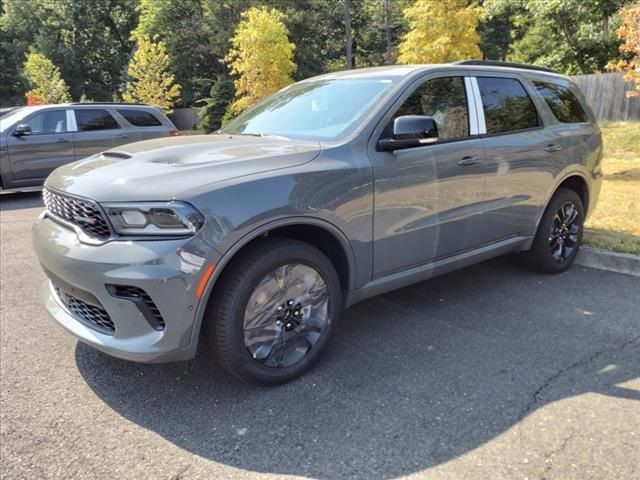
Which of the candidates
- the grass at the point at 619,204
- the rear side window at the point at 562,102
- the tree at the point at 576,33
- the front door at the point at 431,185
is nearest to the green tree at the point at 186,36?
the tree at the point at 576,33

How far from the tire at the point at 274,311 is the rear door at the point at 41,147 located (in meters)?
8.57

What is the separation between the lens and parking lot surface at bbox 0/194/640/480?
95.4 inches

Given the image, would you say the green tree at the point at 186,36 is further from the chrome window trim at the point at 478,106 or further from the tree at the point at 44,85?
the chrome window trim at the point at 478,106

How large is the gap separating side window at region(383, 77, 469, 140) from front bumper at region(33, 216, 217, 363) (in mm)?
1865

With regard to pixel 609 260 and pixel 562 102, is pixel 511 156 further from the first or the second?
pixel 609 260

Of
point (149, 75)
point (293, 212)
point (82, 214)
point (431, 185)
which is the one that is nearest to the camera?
point (82, 214)

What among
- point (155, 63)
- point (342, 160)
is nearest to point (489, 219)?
point (342, 160)

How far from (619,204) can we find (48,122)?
990 centimetres

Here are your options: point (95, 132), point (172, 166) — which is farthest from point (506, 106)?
point (95, 132)

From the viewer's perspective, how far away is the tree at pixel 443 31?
20625 mm

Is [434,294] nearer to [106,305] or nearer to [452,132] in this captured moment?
[452,132]

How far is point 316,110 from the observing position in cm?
380

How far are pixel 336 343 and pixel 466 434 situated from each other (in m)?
1.21

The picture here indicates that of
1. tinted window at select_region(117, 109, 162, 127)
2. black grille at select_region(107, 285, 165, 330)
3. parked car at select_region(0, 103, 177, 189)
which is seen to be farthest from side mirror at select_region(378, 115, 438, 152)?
tinted window at select_region(117, 109, 162, 127)
